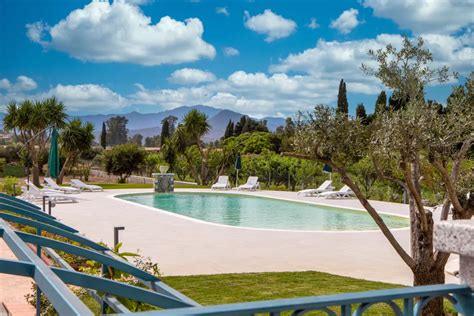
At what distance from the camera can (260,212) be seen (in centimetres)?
2052

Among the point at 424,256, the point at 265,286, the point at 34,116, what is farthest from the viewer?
the point at 34,116

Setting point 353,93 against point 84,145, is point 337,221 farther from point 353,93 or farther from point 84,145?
point 353,93

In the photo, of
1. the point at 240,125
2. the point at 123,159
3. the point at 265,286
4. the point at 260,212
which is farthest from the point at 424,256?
the point at 240,125

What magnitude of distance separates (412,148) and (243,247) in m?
6.15

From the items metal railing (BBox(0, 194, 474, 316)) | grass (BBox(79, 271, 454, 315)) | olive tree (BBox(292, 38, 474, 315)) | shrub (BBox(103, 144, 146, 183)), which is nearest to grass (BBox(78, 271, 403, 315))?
grass (BBox(79, 271, 454, 315))

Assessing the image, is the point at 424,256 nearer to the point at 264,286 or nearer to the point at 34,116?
the point at 264,286

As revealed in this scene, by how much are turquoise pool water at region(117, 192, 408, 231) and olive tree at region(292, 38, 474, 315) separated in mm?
9287

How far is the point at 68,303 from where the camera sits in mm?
1481

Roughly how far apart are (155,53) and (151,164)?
4355cm

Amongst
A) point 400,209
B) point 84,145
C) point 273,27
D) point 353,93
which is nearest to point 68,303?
point 400,209

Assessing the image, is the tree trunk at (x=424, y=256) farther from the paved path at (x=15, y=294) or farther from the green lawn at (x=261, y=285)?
the paved path at (x=15, y=294)

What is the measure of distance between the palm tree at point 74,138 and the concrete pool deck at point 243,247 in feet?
64.7

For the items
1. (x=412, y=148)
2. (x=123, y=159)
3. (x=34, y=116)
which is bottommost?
(x=412, y=148)

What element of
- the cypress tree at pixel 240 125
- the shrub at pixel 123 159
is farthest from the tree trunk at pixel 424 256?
the cypress tree at pixel 240 125
